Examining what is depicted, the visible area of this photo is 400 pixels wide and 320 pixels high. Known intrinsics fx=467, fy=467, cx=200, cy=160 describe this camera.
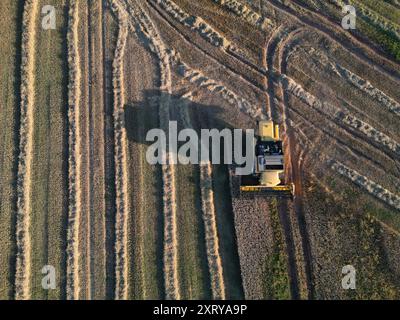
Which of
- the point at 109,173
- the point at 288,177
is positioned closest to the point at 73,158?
the point at 109,173

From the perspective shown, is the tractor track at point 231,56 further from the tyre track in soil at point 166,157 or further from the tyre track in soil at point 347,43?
the tyre track in soil at point 347,43

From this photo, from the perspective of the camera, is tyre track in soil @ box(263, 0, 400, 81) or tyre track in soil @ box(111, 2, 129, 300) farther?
tyre track in soil @ box(263, 0, 400, 81)

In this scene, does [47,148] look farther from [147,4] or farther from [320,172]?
[320,172]

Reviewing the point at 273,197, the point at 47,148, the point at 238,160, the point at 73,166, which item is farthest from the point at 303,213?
the point at 47,148

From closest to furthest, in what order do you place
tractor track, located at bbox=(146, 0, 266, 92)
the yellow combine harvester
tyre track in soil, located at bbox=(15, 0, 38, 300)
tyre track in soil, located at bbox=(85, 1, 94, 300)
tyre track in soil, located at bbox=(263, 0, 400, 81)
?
the yellow combine harvester
tyre track in soil, located at bbox=(15, 0, 38, 300)
tyre track in soil, located at bbox=(85, 1, 94, 300)
tractor track, located at bbox=(146, 0, 266, 92)
tyre track in soil, located at bbox=(263, 0, 400, 81)

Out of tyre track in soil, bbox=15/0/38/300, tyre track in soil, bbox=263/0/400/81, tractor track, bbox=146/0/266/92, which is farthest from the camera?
tyre track in soil, bbox=263/0/400/81

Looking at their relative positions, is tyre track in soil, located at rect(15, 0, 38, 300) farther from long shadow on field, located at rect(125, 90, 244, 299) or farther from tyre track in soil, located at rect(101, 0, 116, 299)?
long shadow on field, located at rect(125, 90, 244, 299)

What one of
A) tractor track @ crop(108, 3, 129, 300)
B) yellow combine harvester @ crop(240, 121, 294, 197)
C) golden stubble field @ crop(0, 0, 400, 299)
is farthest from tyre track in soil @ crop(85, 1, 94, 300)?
yellow combine harvester @ crop(240, 121, 294, 197)
